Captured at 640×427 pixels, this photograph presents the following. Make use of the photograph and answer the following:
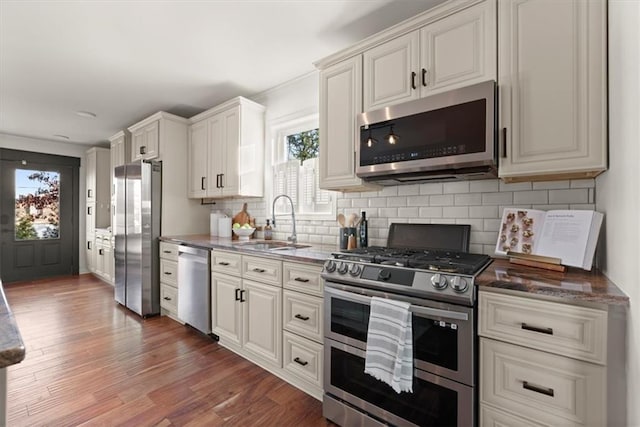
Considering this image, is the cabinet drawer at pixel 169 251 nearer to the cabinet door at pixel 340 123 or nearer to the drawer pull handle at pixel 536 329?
the cabinet door at pixel 340 123

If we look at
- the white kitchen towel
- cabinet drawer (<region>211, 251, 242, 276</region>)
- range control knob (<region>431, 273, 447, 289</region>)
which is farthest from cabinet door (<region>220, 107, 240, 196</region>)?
range control knob (<region>431, 273, 447, 289</region>)

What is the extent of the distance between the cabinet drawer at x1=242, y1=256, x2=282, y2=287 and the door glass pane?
540 cm

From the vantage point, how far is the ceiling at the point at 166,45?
6.55 feet

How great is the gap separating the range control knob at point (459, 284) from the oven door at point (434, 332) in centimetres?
8

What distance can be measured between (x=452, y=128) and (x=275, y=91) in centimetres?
219

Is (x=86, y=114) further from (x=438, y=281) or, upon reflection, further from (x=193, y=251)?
(x=438, y=281)

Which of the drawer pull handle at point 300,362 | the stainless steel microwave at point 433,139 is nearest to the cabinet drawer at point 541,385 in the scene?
the stainless steel microwave at point 433,139

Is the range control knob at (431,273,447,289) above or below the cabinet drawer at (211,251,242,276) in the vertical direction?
above

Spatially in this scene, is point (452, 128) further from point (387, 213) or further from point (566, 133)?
point (387, 213)

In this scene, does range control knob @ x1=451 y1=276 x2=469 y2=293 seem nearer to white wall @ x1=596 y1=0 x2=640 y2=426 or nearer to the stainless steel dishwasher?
white wall @ x1=596 y1=0 x2=640 y2=426

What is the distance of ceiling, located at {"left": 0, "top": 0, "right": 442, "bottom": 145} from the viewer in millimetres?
1997

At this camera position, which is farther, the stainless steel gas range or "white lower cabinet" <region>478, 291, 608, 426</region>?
the stainless steel gas range

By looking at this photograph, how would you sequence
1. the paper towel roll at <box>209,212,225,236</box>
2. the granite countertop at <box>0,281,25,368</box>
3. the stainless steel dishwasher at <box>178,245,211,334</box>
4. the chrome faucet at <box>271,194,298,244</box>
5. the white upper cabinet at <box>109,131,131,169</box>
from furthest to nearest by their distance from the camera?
the white upper cabinet at <box>109,131,131,169</box>, the paper towel roll at <box>209,212,225,236</box>, the chrome faucet at <box>271,194,298,244</box>, the stainless steel dishwasher at <box>178,245,211,334</box>, the granite countertop at <box>0,281,25,368</box>

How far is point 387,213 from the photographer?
2359 mm
